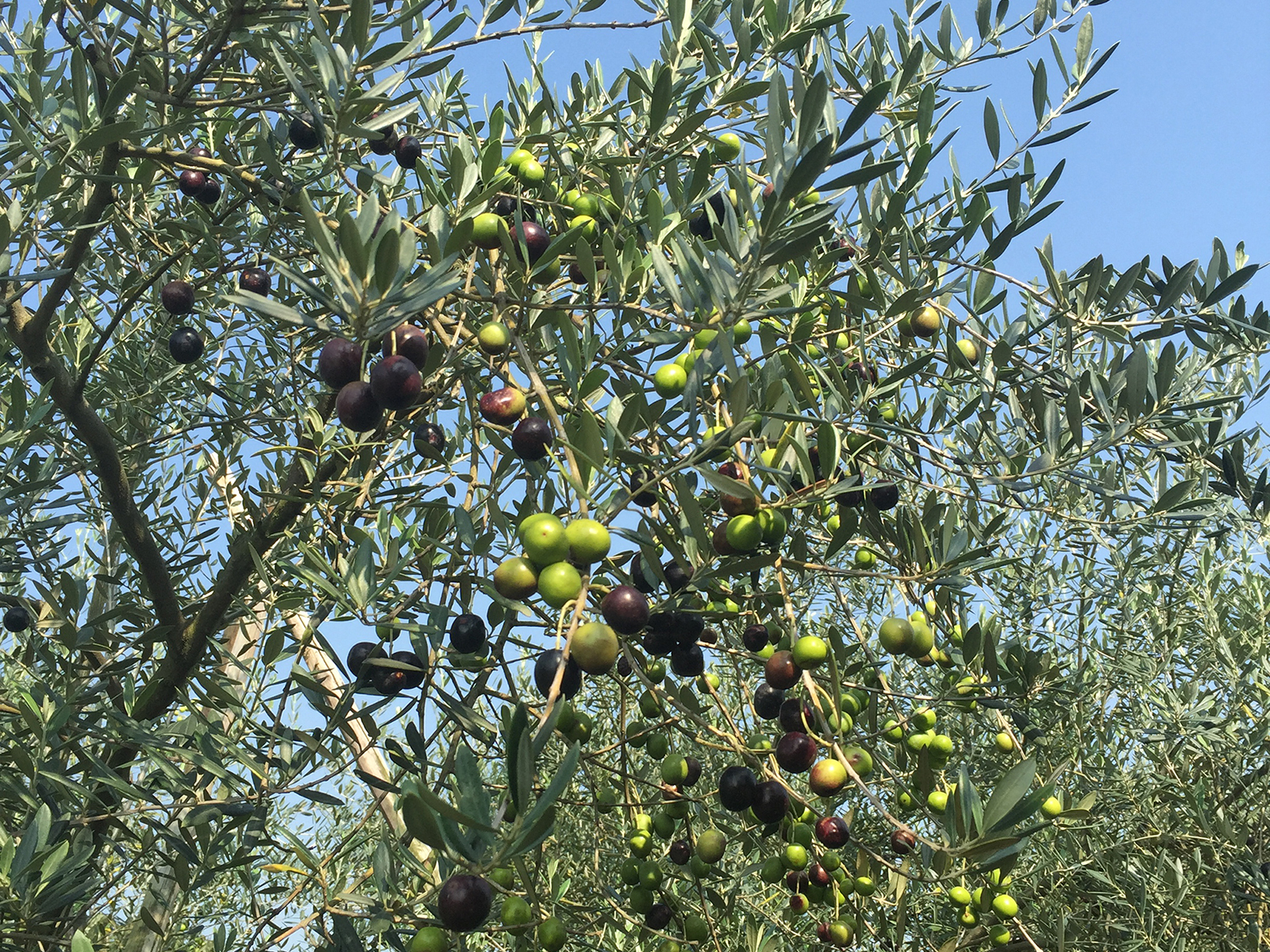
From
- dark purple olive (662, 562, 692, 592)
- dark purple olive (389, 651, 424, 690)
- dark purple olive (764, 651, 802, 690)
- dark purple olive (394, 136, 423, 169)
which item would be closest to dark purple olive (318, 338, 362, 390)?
dark purple olive (389, 651, 424, 690)

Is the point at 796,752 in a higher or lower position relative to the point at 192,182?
lower

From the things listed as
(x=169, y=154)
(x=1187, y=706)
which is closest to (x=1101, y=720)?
(x=1187, y=706)

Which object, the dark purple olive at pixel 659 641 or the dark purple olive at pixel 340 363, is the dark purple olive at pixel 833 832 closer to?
the dark purple olive at pixel 659 641

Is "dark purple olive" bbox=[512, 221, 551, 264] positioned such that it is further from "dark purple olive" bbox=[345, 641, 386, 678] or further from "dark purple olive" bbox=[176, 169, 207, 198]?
"dark purple olive" bbox=[176, 169, 207, 198]

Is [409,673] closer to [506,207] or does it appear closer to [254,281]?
[506,207]

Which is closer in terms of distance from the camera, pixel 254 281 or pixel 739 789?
pixel 739 789

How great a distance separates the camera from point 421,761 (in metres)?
2.01

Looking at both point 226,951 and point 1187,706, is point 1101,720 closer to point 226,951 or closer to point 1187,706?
point 1187,706

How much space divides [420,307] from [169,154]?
1478 mm

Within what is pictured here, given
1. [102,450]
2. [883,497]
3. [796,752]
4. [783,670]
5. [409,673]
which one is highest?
[883,497]

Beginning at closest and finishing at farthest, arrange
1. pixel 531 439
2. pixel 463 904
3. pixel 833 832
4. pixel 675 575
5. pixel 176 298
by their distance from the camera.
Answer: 1. pixel 463 904
2. pixel 531 439
3. pixel 675 575
4. pixel 833 832
5. pixel 176 298

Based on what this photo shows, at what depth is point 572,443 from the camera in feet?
5.54

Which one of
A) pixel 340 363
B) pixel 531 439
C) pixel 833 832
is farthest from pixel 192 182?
pixel 833 832

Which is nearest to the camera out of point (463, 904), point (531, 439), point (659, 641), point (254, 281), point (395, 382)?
point (463, 904)
